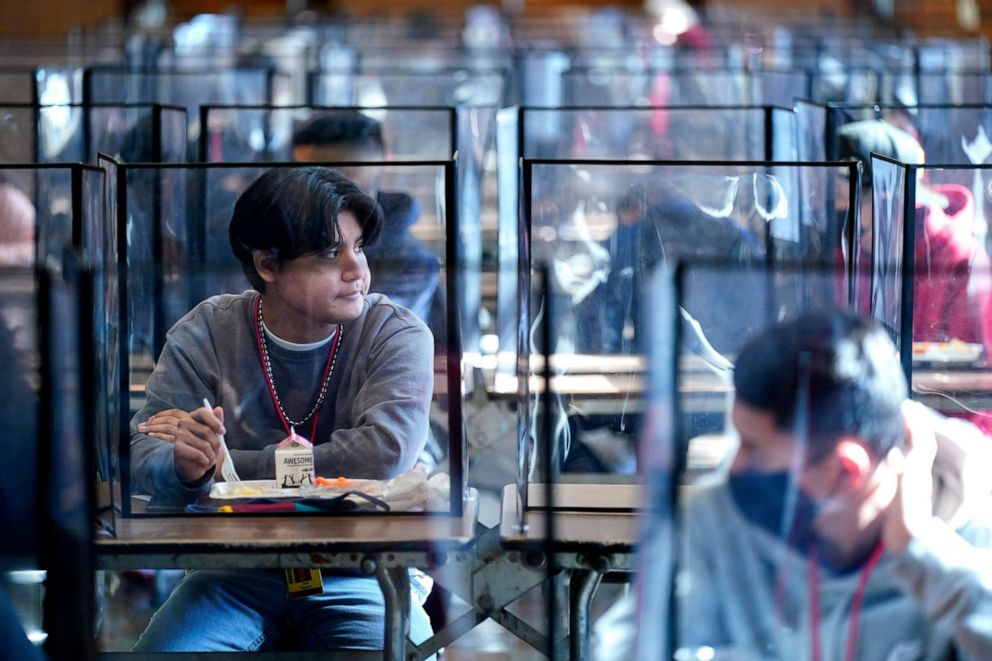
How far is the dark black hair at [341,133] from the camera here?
2707 mm

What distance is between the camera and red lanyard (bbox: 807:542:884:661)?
1081mm

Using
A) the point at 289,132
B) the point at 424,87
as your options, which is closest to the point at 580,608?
the point at 289,132

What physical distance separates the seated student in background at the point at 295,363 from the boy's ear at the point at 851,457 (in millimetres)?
548

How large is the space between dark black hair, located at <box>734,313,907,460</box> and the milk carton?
1.87ft

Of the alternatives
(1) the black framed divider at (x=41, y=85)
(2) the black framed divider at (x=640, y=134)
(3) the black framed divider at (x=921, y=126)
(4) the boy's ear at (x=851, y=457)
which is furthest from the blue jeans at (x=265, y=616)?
(1) the black framed divider at (x=41, y=85)

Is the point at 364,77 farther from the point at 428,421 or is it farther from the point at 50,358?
the point at 50,358

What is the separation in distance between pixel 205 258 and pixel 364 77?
7.88 ft

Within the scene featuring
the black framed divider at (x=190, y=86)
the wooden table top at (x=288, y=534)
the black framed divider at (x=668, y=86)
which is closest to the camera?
the wooden table top at (x=288, y=534)

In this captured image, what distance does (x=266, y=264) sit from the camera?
1.50 meters

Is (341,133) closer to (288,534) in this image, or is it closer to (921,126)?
(921,126)

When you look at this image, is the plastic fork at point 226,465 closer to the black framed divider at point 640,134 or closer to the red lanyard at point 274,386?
the red lanyard at point 274,386

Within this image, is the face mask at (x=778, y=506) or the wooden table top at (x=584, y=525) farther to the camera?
the wooden table top at (x=584, y=525)

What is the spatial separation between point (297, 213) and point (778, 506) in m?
0.67

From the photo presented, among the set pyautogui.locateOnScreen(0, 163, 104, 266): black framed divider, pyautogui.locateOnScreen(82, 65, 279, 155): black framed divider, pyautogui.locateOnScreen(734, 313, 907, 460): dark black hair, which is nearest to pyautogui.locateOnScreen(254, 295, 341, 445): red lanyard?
pyautogui.locateOnScreen(0, 163, 104, 266): black framed divider
